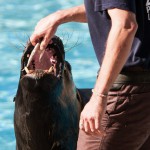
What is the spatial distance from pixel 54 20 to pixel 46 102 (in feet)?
3.57

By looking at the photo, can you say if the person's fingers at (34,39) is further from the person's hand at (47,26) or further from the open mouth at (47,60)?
the open mouth at (47,60)

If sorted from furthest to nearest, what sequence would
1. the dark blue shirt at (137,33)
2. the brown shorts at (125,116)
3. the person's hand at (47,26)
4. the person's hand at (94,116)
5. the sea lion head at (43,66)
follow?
the sea lion head at (43,66) < the person's hand at (47,26) < the brown shorts at (125,116) < the dark blue shirt at (137,33) < the person's hand at (94,116)

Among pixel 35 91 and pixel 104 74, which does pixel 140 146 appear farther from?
pixel 35 91

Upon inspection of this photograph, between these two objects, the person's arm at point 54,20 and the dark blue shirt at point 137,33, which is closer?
the dark blue shirt at point 137,33

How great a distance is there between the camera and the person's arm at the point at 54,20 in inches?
164

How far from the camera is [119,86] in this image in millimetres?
3859

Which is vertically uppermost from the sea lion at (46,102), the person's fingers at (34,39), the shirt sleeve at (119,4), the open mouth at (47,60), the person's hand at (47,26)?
the shirt sleeve at (119,4)

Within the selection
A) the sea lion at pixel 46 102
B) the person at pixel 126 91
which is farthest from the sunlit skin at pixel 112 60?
the sea lion at pixel 46 102

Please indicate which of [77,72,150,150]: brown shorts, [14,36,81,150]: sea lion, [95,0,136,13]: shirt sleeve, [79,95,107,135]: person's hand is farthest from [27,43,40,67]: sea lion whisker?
[79,95,107,135]: person's hand

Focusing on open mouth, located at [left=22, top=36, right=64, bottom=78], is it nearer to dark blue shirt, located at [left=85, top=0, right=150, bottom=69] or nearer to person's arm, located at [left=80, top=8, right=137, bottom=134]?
dark blue shirt, located at [left=85, top=0, right=150, bottom=69]

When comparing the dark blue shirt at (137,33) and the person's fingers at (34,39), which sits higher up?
the dark blue shirt at (137,33)

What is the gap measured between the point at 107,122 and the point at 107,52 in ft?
1.84

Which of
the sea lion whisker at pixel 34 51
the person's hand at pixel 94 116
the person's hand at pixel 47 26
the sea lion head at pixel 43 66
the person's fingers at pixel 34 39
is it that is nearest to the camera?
the person's hand at pixel 94 116

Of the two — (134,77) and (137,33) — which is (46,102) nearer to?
(134,77)
